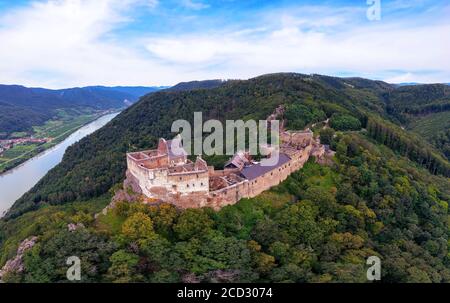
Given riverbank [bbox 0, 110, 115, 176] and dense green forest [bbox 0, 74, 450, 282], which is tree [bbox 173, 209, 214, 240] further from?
riverbank [bbox 0, 110, 115, 176]

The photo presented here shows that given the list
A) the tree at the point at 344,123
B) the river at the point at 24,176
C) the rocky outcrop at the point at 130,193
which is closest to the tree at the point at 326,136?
→ the tree at the point at 344,123

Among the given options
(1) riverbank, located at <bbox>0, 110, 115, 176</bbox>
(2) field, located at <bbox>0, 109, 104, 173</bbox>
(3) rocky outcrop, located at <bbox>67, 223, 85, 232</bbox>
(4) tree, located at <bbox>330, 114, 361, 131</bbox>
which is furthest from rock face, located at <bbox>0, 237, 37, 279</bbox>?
(2) field, located at <bbox>0, 109, 104, 173</bbox>

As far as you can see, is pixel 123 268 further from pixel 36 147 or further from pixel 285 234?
pixel 36 147

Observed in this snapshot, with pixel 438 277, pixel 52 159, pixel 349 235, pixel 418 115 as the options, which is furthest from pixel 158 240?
pixel 418 115

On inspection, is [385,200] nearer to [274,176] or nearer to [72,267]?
[274,176]

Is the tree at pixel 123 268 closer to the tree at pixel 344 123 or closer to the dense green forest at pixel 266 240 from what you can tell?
the dense green forest at pixel 266 240
